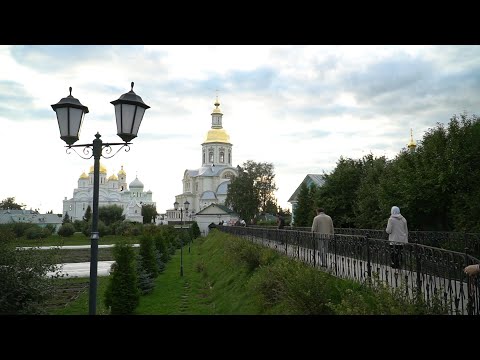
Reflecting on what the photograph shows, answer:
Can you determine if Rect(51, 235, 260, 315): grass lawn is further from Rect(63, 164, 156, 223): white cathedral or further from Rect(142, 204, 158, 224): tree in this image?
Rect(142, 204, 158, 224): tree

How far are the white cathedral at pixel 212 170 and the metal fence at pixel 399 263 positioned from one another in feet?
233

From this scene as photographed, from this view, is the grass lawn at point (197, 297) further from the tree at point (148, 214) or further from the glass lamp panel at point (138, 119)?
the tree at point (148, 214)

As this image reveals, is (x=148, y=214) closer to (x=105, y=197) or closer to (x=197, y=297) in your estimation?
(x=105, y=197)

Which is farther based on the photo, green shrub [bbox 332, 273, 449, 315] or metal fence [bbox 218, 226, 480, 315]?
metal fence [bbox 218, 226, 480, 315]

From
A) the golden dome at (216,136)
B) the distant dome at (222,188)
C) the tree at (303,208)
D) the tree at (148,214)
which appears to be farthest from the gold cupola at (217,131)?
the tree at (303,208)

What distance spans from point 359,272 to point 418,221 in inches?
456

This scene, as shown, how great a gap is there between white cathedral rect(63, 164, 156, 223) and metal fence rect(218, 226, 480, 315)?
3268 inches

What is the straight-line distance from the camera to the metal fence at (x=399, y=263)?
5320 millimetres

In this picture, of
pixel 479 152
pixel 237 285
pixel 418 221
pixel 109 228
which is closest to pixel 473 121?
pixel 479 152

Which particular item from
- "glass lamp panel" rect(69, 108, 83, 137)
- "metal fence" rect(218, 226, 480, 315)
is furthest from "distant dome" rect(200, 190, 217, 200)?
"glass lamp panel" rect(69, 108, 83, 137)

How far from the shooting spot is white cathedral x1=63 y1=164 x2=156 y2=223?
93375 mm

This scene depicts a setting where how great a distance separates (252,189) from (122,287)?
45603 millimetres
